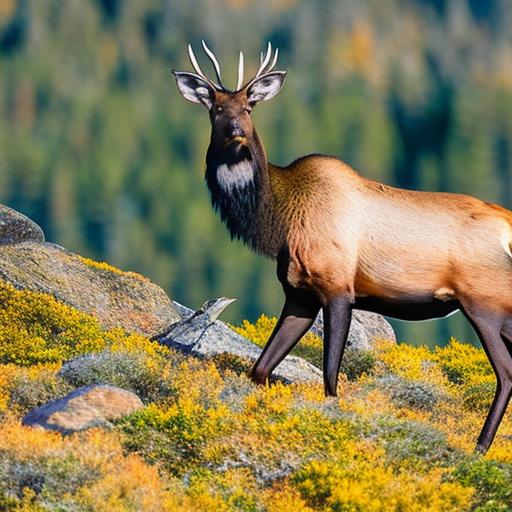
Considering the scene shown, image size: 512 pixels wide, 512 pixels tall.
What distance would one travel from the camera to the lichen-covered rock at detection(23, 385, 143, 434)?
13.9m

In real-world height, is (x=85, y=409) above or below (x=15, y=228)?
above

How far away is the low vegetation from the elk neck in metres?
1.50

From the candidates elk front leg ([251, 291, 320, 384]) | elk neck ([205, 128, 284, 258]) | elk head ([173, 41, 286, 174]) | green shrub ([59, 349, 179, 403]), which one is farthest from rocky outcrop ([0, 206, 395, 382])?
elk head ([173, 41, 286, 174])

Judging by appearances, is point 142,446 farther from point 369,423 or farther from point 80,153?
point 80,153

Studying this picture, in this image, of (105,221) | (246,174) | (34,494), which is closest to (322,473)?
(34,494)

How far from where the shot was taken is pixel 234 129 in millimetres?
15523

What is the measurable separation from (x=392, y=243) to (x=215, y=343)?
309 centimetres

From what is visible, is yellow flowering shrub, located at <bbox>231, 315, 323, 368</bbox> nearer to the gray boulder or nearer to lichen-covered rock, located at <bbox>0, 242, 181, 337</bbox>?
lichen-covered rock, located at <bbox>0, 242, 181, 337</bbox>

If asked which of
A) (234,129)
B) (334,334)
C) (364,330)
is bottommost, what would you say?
(364,330)

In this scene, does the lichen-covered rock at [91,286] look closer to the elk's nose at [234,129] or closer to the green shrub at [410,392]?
the green shrub at [410,392]

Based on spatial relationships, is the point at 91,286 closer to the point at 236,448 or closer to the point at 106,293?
the point at 106,293

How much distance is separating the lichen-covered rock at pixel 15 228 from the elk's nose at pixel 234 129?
6370mm

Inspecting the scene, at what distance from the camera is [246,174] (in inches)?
623

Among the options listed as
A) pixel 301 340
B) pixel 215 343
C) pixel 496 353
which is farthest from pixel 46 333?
pixel 496 353
